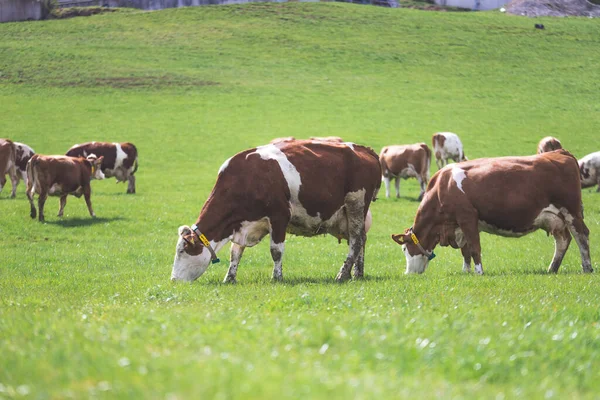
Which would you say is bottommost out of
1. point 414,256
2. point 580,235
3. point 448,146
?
point 448,146

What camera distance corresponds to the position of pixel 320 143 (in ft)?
44.8

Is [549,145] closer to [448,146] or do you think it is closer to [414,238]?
[448,146]

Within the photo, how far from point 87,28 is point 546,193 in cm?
7092

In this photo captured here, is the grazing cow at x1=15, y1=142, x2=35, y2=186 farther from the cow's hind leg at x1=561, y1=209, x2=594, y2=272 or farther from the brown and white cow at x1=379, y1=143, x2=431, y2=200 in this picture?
the cow's hind leg at x1=561, y1=209, x2=594, y2=272

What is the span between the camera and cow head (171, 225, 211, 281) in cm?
1277

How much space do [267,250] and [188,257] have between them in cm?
632

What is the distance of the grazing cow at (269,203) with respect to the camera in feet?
41.8

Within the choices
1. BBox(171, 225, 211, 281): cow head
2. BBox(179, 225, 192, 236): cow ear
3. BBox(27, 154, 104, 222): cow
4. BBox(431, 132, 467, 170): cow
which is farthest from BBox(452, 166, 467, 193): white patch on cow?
BBox(431, 132, 467, 170): cow

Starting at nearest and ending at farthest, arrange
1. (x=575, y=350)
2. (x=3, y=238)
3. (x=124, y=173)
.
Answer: (x=575, y=350) < (x=3, y=238) < (x=124, y=173)

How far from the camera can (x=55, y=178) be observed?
23906 millimetres

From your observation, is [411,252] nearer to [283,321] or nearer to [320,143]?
[320,143]

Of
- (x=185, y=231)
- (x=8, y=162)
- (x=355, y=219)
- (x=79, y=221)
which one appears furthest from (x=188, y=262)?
(x=8, y=162)

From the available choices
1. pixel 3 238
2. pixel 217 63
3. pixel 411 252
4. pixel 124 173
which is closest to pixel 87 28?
pixel 217 63

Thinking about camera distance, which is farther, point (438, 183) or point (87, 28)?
point (87, 28)
